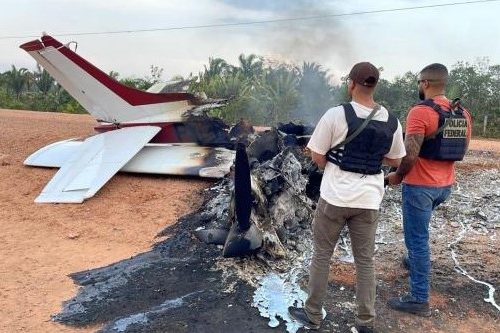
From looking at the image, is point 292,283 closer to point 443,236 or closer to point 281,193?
point 281,193

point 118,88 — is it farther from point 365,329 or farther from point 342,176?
point 365,329

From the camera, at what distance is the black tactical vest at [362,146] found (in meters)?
3.25

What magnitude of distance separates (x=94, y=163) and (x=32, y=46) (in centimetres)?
246

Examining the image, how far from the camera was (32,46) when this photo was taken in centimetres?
841

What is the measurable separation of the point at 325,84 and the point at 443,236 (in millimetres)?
10005

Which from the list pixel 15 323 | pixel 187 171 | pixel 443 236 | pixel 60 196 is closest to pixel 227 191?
pixel 187 171

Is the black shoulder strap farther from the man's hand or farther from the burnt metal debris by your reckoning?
the burnt metal debris

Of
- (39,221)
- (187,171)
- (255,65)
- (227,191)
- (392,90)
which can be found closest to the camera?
(39,221)

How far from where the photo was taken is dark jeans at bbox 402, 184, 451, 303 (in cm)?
383

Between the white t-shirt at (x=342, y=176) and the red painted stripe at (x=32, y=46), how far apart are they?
6.75 metres

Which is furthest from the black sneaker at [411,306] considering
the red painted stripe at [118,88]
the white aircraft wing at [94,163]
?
the red painted stripe at [118,88]

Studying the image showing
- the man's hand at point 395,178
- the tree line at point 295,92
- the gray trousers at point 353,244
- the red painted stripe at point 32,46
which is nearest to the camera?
the gray trousers at point 353,244

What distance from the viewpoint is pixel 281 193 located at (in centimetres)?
593

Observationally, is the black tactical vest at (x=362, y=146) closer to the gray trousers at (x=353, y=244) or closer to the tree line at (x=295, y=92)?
the gray trousers at (x=353, y=244)
